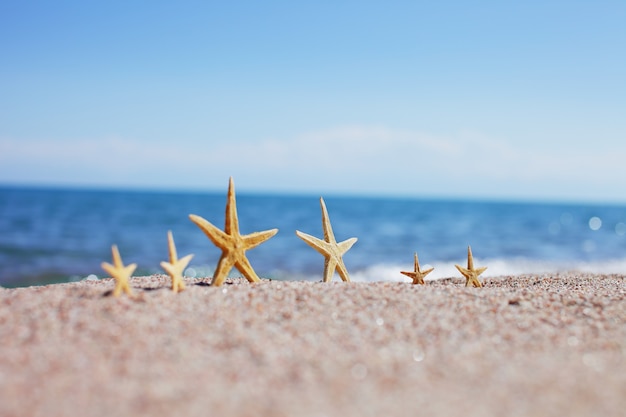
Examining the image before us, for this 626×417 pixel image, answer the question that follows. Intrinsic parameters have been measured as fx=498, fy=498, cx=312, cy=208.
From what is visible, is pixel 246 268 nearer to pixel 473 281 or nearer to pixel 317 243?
pixel 317 243

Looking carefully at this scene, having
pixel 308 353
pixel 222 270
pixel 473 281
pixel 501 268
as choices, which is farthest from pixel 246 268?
pixel 501 268

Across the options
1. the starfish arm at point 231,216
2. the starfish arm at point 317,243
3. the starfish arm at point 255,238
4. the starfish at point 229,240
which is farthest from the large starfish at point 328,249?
the starfish arm at point 231,216

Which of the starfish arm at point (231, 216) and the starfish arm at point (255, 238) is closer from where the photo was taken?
the starfish arm at point (231, 216)

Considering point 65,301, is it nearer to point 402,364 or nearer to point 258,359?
point 258,359

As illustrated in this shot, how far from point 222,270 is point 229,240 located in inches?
12.2

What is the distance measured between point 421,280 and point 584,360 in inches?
105

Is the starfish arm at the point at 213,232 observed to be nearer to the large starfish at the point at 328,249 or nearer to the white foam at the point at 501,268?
the large starfish at the point at 328,249

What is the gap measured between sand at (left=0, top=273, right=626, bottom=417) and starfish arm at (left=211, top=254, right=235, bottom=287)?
0.51 feet

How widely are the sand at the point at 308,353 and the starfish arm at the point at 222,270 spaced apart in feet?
0.51

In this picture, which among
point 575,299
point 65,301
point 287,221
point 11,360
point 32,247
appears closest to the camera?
point 11,360

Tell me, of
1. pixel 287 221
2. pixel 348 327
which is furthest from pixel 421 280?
pixel 287 221

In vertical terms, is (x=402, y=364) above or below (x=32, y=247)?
above

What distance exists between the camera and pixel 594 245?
81.1 ft

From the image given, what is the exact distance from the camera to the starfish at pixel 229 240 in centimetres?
482
